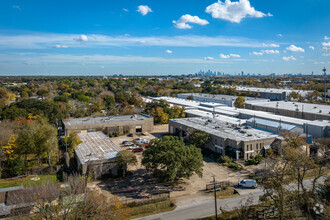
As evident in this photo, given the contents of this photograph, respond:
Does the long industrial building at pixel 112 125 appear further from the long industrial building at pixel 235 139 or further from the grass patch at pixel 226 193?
the grass patch at pixel 226 193

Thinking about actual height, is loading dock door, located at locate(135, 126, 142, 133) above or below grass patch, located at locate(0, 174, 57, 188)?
above

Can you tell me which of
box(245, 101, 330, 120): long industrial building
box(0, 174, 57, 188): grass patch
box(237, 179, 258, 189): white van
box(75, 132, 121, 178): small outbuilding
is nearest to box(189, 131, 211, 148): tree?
box(237, 179, 258, 189): white van

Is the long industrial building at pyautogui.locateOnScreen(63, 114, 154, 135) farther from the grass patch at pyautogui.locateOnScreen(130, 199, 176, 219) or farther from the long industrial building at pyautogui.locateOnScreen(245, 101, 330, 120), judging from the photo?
the long industrial building at pyautogui.locateOnScreen(245, 101, 330, 120)

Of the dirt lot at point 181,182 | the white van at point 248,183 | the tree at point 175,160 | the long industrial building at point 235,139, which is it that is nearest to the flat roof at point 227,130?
the long industrial building at point 235,139

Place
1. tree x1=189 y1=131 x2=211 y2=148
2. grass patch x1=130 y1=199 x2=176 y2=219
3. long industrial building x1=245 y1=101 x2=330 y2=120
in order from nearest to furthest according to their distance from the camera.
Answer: grass patch x1=130 y1=199 x2=176 y2=219
tree x1=189 y1=131 x2=211 y2=148
long industrial building x1=245 y1=101 x2=330 y2=120

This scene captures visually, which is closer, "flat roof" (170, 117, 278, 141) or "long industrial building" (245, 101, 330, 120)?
"flat roof" (170, 117, 278, 141)

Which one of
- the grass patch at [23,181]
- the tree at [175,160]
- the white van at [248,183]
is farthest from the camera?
the grass patch at [23,181]

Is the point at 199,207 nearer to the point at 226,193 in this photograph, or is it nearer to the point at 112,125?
the point at 226,193
